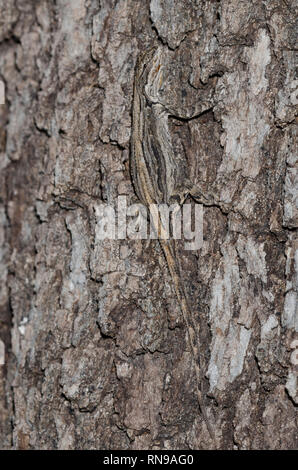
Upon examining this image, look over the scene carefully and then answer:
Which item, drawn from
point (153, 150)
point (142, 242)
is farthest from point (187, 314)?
point (153, 150)

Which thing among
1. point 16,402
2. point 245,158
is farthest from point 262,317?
point 16,402

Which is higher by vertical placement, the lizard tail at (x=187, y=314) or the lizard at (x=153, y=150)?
the lizard at (x=153, y=150)

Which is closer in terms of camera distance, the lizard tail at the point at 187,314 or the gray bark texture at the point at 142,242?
the gray bark texture at the point at 142,242

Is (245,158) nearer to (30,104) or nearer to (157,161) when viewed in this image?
(157,161)

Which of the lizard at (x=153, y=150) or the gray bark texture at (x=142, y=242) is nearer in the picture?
the gray bark texture at (x=142, y=242)

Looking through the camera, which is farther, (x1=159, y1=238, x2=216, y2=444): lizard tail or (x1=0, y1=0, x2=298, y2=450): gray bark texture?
(x1=159, y1=238, x2=216, y2=444): lizard tail
